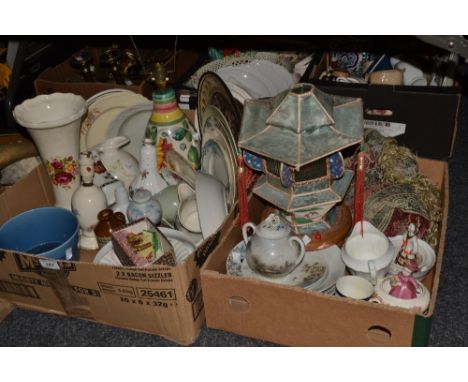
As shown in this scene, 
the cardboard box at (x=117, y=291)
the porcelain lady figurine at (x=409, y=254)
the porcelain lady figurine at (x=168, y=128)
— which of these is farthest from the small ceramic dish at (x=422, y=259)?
the porcelain lady figurine at (x=168, y=128)

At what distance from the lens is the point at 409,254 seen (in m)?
1.08

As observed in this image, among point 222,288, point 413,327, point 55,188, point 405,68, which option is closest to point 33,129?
point 55,188

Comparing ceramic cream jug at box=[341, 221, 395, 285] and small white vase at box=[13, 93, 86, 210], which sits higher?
small white vase at box=[13, 93, 86, 210]

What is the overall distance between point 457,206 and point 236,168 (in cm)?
63

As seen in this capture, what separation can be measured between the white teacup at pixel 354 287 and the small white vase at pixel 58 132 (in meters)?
0.69

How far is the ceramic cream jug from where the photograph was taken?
3.50 feet

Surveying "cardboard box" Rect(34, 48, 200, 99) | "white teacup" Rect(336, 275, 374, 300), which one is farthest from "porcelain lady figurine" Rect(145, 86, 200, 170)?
"white teacup" Rect(336, 275, 374, 300)

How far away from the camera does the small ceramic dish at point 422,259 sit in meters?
1.09

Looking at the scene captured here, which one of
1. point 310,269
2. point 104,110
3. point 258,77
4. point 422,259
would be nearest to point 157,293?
point 310,269

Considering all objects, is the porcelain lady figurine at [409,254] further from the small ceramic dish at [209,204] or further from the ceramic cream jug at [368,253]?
the small ceramic dish at [209,204]

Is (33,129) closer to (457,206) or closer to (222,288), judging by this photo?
(222,288)

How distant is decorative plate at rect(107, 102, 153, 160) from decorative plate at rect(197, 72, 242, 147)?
245mm

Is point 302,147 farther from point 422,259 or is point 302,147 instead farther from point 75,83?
point 75,83

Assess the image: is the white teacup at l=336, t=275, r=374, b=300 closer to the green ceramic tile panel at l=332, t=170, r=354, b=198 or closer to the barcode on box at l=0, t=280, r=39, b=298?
the green ceramic tile panel at l=332, t=170, r=354, b=198
